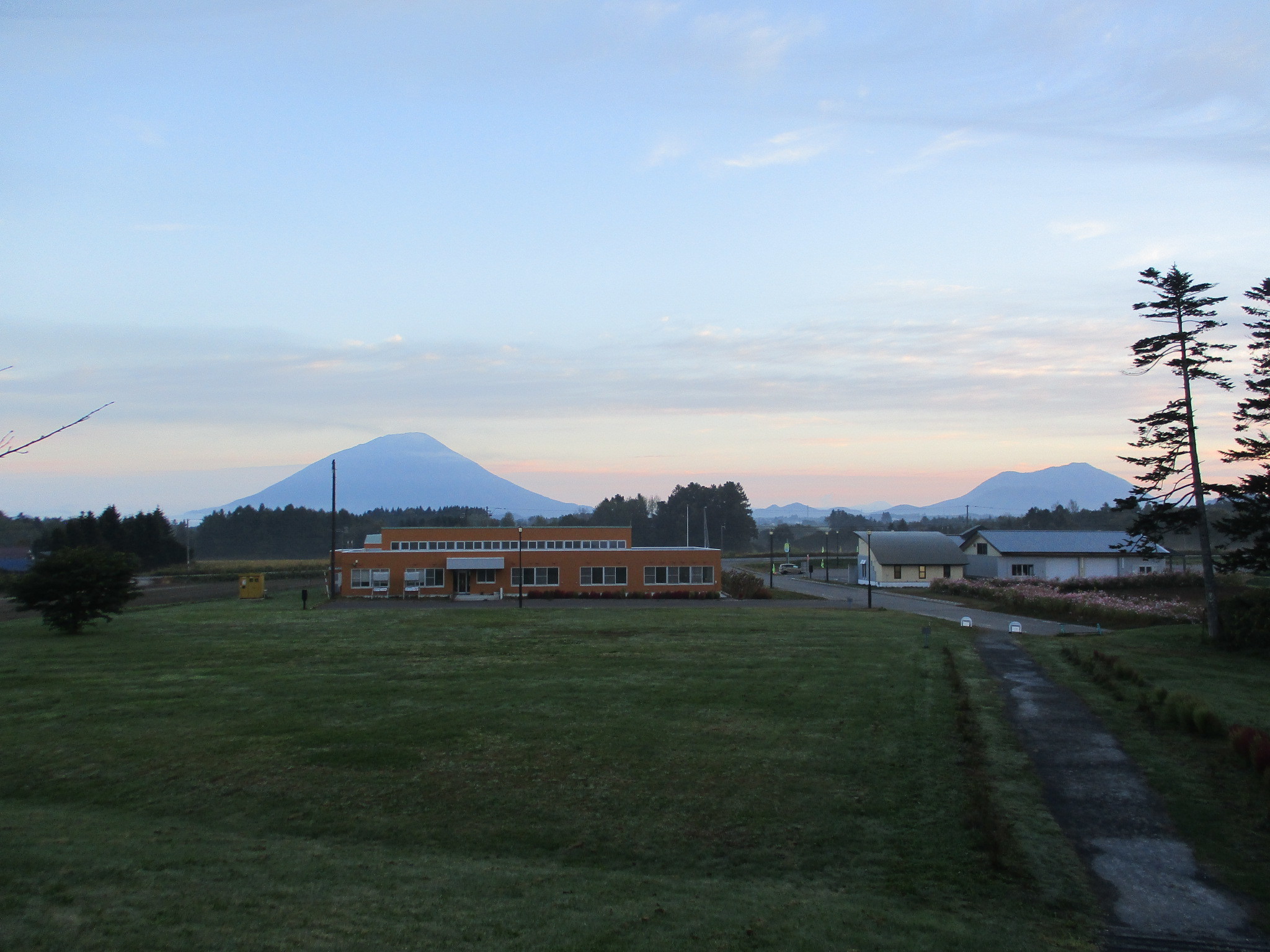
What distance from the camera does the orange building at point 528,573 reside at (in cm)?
5241

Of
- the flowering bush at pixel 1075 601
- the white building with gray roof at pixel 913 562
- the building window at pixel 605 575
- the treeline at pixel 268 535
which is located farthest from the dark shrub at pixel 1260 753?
the treeline at pixel 268 535

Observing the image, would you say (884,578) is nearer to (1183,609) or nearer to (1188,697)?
(1183,609)

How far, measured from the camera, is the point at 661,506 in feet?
469

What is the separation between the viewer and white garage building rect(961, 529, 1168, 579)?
201 ft

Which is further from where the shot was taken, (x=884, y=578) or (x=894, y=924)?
(x=884, y=578)

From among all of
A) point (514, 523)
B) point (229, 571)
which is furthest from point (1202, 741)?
point (514, 523)

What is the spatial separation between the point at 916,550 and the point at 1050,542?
9.87 meters

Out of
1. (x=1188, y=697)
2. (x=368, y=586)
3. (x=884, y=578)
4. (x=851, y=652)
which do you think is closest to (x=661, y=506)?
(x=884, y=578)

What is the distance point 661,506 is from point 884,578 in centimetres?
7953

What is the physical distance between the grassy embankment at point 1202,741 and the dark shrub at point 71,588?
3455 centimetres

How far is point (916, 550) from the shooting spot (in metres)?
66.2

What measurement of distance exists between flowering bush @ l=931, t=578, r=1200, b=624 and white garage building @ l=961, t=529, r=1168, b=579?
218 inches

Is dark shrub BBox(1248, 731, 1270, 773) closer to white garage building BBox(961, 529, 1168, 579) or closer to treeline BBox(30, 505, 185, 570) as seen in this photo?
white garage building BBox(961, 529, 1168, 579)

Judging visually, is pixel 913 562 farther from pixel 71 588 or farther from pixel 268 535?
pixel 268 535
